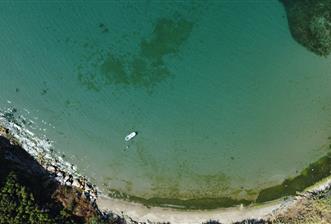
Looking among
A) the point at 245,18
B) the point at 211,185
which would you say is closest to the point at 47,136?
the point at 211,185

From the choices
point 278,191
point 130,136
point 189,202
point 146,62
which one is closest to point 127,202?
point 189,202

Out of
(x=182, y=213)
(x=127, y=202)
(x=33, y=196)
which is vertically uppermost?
(x=33, y=196)

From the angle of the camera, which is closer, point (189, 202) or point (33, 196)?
point (33, 196)

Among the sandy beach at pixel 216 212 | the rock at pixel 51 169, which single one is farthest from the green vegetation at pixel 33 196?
the sandy beach at pixel 216 212

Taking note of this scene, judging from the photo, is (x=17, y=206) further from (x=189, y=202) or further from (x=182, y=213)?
(x=189, y=202)

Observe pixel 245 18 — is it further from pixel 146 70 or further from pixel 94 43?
pixel 94 43

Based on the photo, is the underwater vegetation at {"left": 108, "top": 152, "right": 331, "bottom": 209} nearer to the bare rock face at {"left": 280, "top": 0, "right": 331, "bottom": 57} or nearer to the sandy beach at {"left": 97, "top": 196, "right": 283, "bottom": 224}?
the sandy beach at {"left": 97, "top": 196, "right": 283, "bottom": 224}
